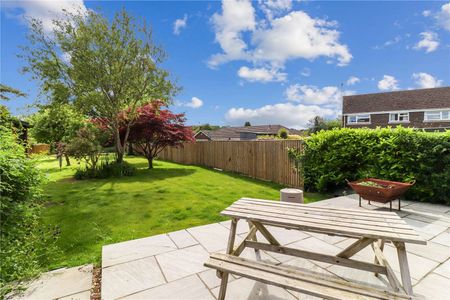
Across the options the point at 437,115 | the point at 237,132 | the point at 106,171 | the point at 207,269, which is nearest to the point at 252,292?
the point at 207,269

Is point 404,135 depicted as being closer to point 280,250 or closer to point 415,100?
point 280,250

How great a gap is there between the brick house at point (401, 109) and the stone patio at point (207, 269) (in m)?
21.6

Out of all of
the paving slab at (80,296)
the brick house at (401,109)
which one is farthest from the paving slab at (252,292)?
the brick house at (401,109)

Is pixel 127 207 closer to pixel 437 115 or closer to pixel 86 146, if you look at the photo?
pixel 86 146

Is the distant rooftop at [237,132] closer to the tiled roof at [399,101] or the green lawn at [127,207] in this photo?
the tiled roof at [399,101]

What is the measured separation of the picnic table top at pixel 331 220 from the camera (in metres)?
1.73

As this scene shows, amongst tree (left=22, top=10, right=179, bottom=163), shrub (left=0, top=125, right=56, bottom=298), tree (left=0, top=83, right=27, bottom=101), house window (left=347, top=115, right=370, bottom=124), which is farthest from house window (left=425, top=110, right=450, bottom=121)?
tree (left=0, top=83, right=27, bottom=101)

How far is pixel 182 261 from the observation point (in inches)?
110

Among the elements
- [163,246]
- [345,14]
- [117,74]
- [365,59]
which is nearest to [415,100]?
[365,59]

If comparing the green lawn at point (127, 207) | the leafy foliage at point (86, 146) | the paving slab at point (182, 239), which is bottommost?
the green lawn at point (127, 207)

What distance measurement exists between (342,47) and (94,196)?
1019 cm

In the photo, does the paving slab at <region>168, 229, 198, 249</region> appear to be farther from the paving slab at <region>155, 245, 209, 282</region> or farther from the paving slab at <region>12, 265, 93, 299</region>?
the paving slab at <region>12, 265, 93, 299</region>

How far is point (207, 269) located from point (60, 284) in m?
1.60

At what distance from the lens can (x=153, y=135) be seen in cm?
1170
